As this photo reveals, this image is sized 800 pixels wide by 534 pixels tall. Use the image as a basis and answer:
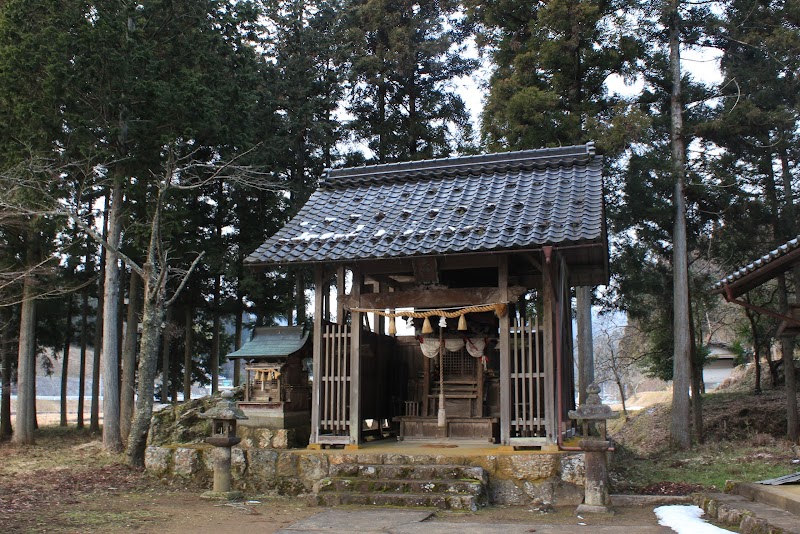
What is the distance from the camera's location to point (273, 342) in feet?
39.3

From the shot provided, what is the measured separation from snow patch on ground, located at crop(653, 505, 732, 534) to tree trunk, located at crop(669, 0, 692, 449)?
31.5 feet

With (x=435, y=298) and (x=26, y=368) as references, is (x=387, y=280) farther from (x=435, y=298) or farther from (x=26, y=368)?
(x=26, y=368)

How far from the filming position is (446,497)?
8547mm

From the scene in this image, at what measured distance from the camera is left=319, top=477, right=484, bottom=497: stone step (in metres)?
8.77

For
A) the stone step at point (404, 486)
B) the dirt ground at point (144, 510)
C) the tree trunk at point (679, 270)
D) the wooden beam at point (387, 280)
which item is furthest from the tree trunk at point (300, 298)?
the stone step at point (404, 486)

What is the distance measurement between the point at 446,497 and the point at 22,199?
11.7 meters

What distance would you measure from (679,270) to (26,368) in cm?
1808

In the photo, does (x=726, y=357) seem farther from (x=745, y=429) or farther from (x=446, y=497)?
(x=446, y=497)

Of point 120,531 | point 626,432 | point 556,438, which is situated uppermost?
point 556,438

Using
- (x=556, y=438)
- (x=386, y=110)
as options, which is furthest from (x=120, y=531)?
(x=386, y=110)

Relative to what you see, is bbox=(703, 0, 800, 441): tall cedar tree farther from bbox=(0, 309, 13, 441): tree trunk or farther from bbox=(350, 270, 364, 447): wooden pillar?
bbox=(0, 309, 13, 441): tree trunk

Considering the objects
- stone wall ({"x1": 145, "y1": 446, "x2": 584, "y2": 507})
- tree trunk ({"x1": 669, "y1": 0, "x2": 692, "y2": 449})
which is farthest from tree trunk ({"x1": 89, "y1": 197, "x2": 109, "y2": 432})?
tree trunk ({"x1": 669, "y1": 0, "x2": 692, "y2": 449})

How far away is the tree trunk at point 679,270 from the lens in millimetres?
17406

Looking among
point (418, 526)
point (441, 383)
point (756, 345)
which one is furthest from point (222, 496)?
point (756, 345)
